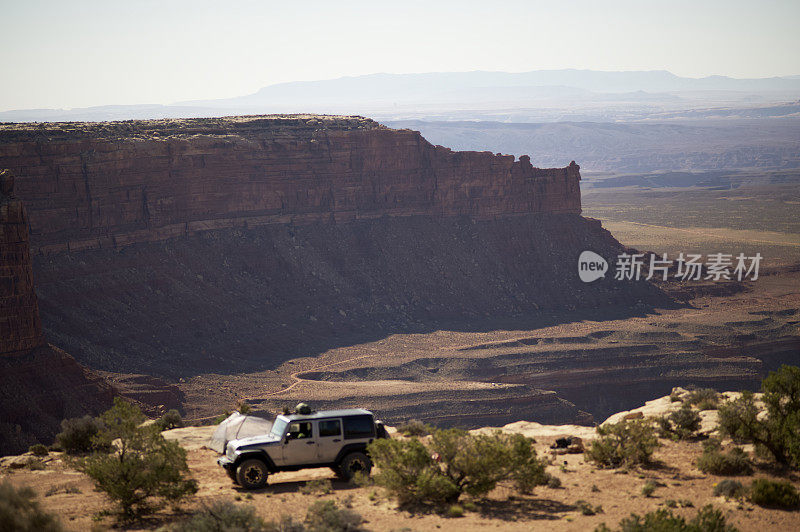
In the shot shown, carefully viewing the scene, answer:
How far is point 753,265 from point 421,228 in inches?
1474

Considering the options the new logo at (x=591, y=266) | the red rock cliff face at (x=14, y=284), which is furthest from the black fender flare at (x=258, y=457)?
the new logo at (x=591, y=266)

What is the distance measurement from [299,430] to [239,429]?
6.40 ft

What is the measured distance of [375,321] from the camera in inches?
2493

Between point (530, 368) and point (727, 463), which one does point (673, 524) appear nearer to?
point (727, 463)

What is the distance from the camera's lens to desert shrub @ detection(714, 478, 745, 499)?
18.5 m

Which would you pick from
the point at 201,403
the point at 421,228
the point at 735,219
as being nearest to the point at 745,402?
the point at 201,403

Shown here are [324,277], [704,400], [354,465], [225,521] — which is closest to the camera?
[225,521]

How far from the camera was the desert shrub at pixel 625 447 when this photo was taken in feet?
70.8

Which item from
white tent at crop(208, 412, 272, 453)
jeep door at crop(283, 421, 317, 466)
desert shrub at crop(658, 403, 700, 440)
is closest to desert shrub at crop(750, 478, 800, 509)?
desert shrub at crop(658, 403, 700, 440)

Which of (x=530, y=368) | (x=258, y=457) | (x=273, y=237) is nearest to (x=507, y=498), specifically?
(x=258, y=457)

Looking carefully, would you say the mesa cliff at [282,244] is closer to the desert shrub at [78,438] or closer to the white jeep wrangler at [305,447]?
the desert shrub at [78,438]

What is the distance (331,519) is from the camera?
16578 mm

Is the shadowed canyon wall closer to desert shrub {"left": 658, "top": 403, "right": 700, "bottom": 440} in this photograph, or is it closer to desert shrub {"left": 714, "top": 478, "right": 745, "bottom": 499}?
desert shrub {"left": 658, "top": 403, "right": 700, "bottom": 440}

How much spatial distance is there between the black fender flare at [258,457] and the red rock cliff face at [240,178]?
36.5 meters
